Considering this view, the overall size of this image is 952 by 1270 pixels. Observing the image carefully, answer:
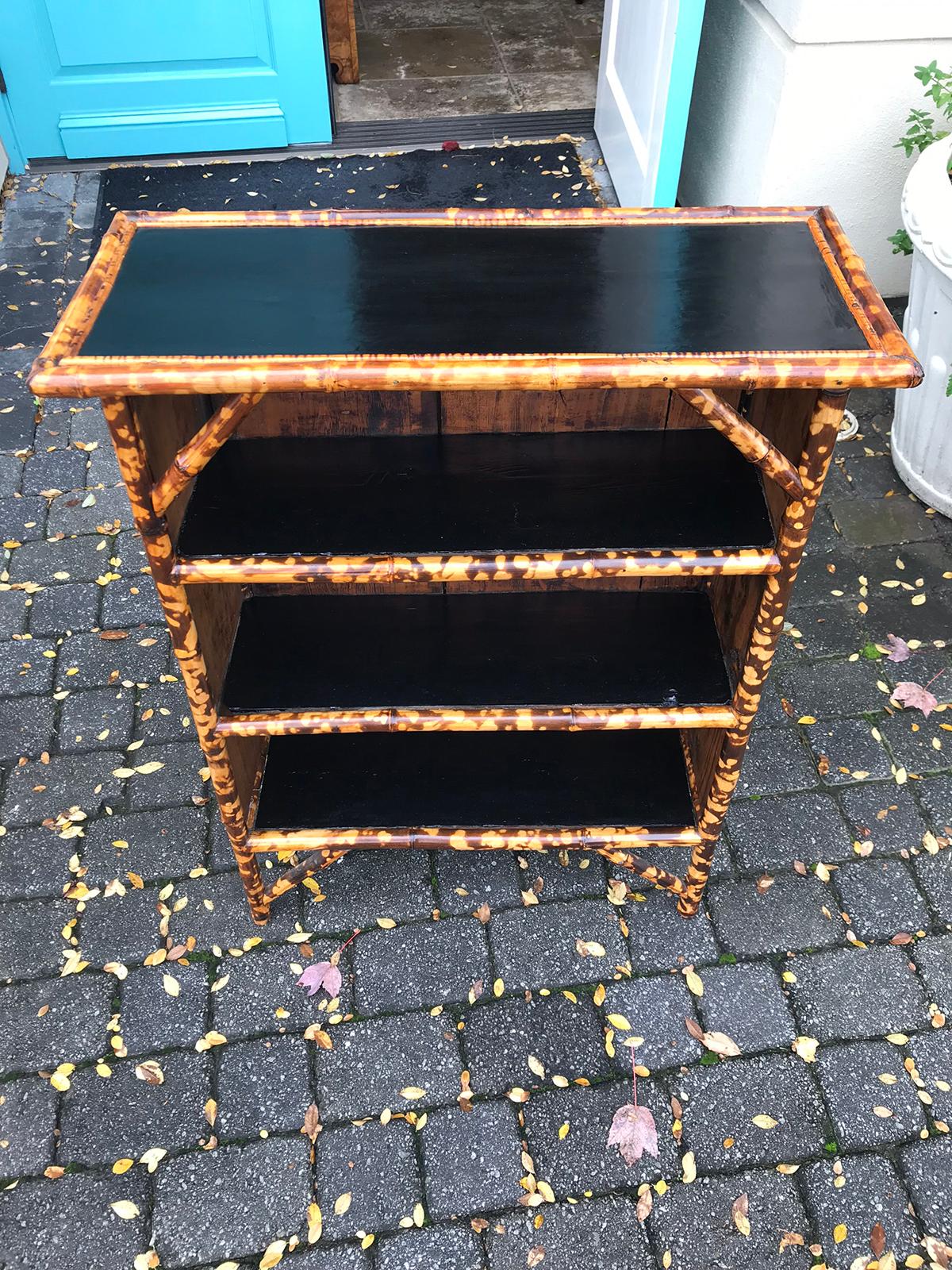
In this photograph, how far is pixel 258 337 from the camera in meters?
1.61

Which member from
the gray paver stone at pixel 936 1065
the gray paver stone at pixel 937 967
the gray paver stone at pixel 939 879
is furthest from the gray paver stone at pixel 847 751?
the gray paver stone at pixel 936 1065

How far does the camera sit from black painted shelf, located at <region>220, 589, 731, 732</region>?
210 centimetres

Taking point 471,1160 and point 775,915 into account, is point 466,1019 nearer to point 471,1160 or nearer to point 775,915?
point 471,1160

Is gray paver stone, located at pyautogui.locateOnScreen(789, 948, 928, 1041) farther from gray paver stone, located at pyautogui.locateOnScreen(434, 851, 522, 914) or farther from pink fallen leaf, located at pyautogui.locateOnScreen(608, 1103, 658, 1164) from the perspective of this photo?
gray paver stone, located at pyautogui.locateOnScreen(434, 851, 522, 914)

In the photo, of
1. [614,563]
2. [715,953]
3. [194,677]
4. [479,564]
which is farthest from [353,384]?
[715,953]

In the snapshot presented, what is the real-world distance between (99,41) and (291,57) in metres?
0.94

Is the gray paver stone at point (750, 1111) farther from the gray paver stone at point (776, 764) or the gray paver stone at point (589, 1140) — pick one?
the gray paver stone at point (776, 764)

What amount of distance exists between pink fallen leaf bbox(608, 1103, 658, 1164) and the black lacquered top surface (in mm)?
1711

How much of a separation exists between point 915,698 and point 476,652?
5.35 feet

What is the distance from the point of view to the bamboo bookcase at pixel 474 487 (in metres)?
1.59

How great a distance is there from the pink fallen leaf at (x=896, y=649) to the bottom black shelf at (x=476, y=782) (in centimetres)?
106

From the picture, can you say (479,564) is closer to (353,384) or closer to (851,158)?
(353,384)

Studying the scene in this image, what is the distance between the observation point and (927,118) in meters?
3.52

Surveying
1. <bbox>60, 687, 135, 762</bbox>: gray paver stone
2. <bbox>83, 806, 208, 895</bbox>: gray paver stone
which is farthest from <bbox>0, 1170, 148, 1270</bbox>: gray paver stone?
<bbox>60, 687, 135, 762</bbox>: gray paver stone
